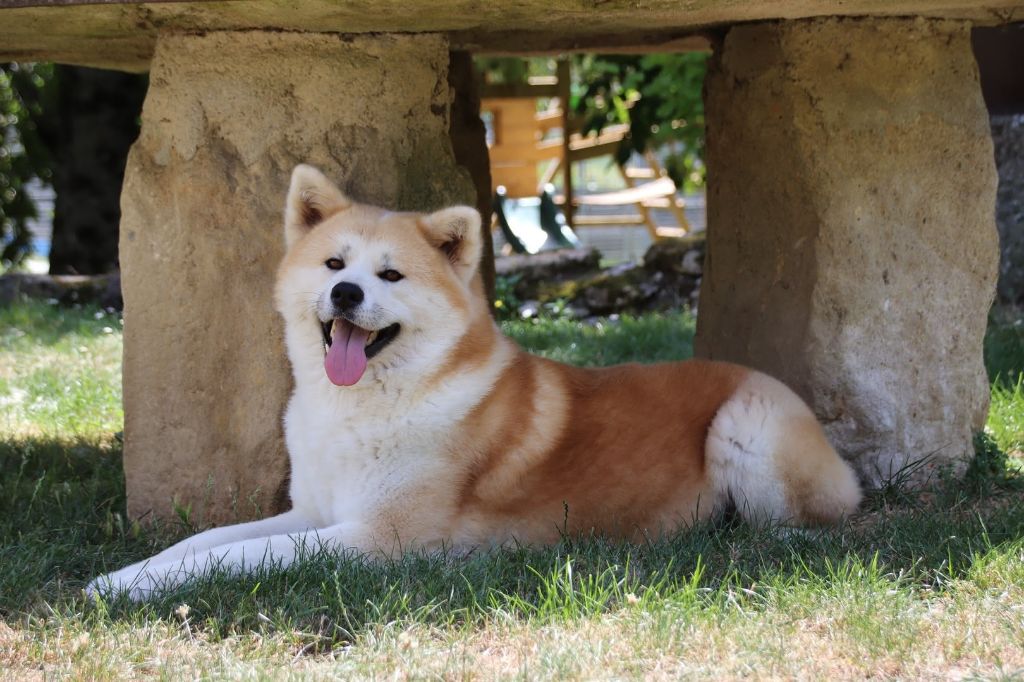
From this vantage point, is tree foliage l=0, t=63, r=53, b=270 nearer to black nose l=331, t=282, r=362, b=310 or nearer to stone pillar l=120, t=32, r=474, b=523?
stone pillar l=120, t=32, r=474, b=523

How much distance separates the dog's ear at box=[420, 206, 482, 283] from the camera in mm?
4086

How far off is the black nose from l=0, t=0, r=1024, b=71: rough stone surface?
38.8 inches

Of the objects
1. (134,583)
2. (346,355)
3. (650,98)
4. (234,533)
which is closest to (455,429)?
(346,355)

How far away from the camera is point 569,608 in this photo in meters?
3.33

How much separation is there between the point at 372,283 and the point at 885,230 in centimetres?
228

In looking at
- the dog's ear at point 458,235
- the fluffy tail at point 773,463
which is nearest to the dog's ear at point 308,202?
the dog's ear at point 458,235

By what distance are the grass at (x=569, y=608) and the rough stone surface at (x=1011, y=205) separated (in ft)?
14.0

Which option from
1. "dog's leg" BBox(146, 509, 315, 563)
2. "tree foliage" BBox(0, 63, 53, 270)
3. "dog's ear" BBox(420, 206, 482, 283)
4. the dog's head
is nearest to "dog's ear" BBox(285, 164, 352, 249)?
the dog's head

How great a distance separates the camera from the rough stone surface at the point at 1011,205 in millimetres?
8352

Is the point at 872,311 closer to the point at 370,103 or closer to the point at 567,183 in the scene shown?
the point at 370,103

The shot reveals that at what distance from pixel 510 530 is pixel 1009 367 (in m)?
3.86

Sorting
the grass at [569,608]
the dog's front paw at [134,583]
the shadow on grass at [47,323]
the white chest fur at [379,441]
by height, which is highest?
the white chest fur at [379,441]

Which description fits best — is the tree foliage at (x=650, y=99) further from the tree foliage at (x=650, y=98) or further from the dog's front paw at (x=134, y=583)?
the dog's front paw at (x=134, y=583)

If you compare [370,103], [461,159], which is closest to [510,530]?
[370,103]
